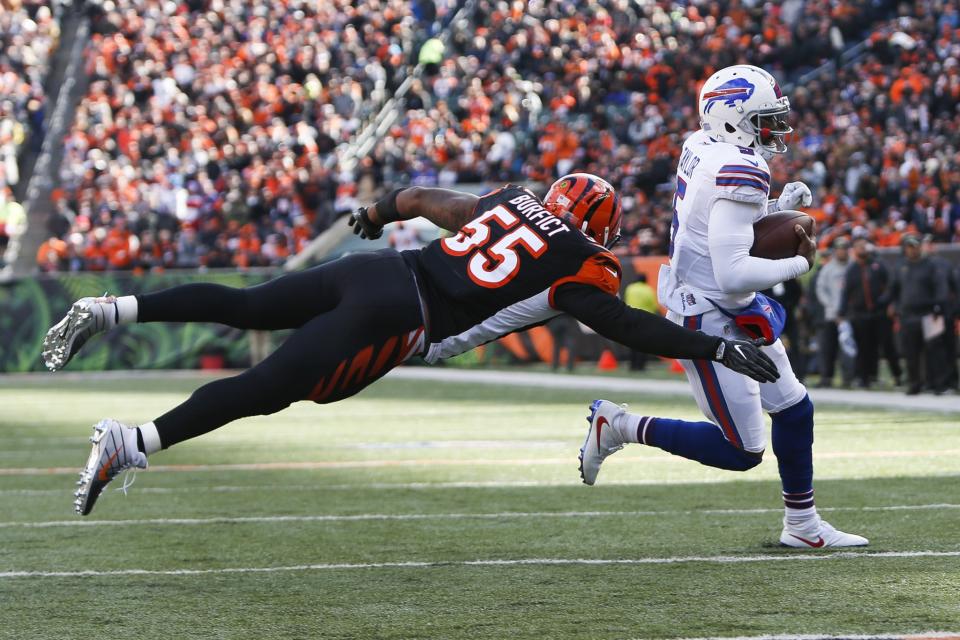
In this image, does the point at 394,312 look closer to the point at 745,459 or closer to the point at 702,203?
the point at 702,203

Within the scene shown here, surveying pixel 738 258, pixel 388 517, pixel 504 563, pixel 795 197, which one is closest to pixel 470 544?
A: pixel 504 563

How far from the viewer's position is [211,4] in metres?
31.9

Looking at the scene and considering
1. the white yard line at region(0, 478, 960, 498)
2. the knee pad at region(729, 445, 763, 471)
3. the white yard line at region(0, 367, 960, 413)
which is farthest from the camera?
the white yard line at region(0, 367, 960, 413)

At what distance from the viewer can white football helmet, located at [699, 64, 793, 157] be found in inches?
222

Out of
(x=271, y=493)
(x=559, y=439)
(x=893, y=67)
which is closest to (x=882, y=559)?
(x=271, y=493)

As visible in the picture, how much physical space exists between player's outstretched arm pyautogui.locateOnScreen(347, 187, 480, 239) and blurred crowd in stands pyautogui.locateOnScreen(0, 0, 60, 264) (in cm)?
2285

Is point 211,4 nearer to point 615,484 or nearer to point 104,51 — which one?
point 104,51

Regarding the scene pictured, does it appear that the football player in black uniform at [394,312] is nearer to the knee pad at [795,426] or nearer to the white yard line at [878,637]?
the knee pad at [795,426]

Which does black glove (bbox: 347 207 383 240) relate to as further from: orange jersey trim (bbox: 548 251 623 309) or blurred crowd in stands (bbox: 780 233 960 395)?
blurred crowd in stands (bbox: 780 233 960 395)

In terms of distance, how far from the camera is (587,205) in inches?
209

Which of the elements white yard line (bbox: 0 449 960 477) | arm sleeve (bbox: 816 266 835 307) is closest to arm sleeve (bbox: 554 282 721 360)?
white yard line (bbox: 0 449 960 477)

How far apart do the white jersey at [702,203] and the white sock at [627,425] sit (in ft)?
1.54

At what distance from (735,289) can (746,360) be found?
437 millimetres

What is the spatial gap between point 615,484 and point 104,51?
24779mm
